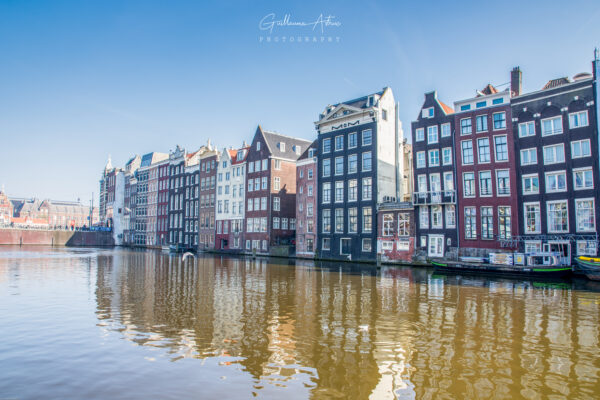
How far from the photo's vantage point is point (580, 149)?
4162cm

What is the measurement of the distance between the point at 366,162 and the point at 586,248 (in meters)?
29.1

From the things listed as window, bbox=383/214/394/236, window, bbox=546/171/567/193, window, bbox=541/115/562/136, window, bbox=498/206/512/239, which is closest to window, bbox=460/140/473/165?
window, bbox=498/206/512/239

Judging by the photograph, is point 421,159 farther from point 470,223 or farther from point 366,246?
point 366,246

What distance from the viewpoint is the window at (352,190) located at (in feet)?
204

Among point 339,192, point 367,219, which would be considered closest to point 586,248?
point 367,219

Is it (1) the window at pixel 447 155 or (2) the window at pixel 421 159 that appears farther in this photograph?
(2) the window at pixel 421 159

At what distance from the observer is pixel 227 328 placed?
1652cm

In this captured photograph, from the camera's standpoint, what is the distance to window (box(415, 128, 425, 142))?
181 feet

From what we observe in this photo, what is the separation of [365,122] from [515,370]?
52318mm

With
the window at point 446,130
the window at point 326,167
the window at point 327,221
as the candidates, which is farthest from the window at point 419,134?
the window at point 327,221

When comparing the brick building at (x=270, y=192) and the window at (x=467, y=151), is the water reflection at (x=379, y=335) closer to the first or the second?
the window at (x=467, y=151)

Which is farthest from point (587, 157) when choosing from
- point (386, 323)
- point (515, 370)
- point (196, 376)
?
point (196, 376)

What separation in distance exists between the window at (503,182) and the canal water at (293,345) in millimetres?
22308

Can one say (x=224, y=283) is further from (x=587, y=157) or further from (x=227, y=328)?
(x=587, y=157)
